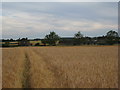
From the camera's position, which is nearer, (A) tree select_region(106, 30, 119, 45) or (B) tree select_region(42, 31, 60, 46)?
(A) tree select_region(106, 30, 119, 45)

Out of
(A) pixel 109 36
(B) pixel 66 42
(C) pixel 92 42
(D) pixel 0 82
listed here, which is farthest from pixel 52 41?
(D) pixel 0 82

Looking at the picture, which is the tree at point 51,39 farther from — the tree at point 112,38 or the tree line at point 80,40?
the tree at point 112,38

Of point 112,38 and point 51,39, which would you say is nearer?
point 112,38

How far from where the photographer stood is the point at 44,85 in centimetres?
632

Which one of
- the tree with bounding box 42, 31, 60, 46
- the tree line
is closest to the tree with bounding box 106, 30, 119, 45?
the tree line

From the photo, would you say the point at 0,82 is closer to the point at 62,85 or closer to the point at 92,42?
the point at 62,85

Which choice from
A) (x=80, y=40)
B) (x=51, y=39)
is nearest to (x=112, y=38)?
(x=80, y=40)

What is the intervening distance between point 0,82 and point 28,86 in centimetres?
173

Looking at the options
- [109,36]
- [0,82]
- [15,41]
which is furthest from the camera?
[15,41]

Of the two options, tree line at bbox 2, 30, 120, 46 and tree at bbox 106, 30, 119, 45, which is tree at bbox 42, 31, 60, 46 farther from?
tree at bbox 106, 30, 119, 45

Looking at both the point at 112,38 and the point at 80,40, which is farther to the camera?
the point at 80,40

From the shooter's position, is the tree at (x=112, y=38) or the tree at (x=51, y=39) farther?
the tree at (x=51, y=39)

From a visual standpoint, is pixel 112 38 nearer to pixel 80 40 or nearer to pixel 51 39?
pixel 80 40

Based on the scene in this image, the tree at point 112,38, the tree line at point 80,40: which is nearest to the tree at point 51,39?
the tree line at point 80,40
